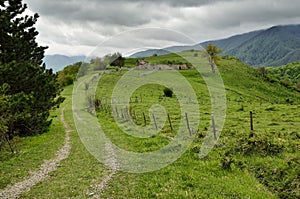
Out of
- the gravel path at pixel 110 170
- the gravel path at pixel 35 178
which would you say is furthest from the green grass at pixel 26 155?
the gravel path at pixel 110 170

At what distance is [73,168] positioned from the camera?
1686 centimetres

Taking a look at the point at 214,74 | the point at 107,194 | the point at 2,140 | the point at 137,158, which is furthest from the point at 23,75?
the point at 214,74

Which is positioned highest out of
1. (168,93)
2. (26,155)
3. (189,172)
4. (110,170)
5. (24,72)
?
(24,72)

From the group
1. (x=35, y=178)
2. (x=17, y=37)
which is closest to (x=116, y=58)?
(x=17, y=37)

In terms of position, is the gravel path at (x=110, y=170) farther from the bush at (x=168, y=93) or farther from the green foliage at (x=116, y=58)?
the bush at (x=168, y=93)

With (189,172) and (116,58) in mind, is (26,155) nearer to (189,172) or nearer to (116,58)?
(189,172)

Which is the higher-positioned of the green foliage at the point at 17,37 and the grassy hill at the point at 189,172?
the green foliage at the point at 17,37

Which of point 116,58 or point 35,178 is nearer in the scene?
point 35,178

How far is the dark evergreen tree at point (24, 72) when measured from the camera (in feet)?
76.7

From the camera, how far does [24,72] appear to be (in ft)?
80.7

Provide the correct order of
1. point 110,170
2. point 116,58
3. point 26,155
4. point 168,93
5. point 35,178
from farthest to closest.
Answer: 1. point 168,93
2. point 116,58
3. point 26,155
4. point 110,170
5. point 35,178

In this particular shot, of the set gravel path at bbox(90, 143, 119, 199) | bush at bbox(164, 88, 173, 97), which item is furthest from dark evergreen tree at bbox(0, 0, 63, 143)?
bush at bbox(164, 88, 173, 97)

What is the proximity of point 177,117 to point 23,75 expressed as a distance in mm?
18106

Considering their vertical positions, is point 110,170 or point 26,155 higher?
point 110,170
